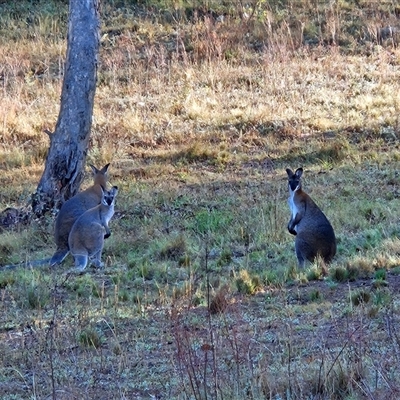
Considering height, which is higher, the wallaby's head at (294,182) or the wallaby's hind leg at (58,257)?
the wallaby's head at (294,182)

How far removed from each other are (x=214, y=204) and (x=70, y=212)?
2.53 metres

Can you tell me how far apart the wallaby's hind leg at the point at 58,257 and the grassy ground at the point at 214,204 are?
1.80 ft

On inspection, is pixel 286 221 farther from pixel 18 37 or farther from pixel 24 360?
pixel 18 37

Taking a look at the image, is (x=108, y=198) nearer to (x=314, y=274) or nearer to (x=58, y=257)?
(x=58, y=257)

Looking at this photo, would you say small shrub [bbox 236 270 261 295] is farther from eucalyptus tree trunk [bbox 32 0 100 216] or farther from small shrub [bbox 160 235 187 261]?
eucalyptus tree trunk [bbox 32 0 100 216]

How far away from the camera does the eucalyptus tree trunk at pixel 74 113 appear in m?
12.6

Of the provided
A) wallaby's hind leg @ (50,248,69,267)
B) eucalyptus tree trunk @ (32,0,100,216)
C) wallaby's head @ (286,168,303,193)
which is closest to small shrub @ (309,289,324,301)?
wallaby's head @ (286,168,303,193)

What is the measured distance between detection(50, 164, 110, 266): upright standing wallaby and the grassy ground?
0.48m

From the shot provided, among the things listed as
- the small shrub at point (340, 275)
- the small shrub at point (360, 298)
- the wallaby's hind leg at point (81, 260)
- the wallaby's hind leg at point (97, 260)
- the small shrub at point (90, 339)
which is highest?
the small shrub at point (90, 339)

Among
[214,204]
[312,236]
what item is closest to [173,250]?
[312,236]

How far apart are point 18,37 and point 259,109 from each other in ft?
24.0

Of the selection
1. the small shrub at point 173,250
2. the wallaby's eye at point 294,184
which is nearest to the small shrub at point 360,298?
the small shrub at point 173,250

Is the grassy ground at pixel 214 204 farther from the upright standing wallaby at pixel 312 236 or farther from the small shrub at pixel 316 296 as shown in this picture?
the upright standing wallaby at pixel 312 236

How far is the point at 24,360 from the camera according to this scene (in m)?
6.13
